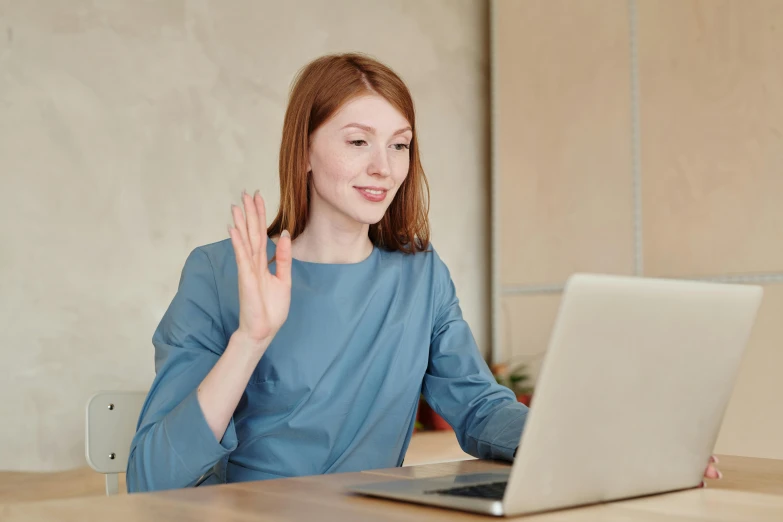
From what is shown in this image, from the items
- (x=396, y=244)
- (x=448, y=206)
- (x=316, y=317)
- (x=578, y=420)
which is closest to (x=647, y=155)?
(x=448, y=206)

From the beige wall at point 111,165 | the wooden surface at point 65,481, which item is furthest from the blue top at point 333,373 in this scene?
the beige wall at point 111,165

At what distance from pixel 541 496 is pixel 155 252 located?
2.70 meters

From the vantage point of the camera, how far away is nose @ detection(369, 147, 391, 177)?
58.1 inches

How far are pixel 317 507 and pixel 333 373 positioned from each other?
548 millimetres

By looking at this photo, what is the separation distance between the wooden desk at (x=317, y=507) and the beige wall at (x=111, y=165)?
2259 millimetres

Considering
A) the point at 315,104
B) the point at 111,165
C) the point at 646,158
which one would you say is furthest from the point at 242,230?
the point at 646,158

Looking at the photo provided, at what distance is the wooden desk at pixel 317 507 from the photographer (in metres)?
0.79

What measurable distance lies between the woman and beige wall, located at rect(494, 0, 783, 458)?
7.05 ft

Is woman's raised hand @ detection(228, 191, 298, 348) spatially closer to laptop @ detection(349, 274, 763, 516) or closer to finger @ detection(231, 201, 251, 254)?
finger @ detection(231, 201, 251, 254)

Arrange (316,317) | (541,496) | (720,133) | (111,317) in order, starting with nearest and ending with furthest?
(541,496)
(316,317)
(111,317)
(720,133)

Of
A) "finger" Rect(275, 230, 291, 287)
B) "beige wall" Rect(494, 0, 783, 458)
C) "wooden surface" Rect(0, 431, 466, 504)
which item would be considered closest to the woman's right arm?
"finger" Rect(275, 230, 291, 287)

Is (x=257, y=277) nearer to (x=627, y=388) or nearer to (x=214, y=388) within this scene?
(x=214, y=388)

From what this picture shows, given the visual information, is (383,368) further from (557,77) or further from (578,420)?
(557,77)

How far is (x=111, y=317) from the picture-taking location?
10.4 feet
